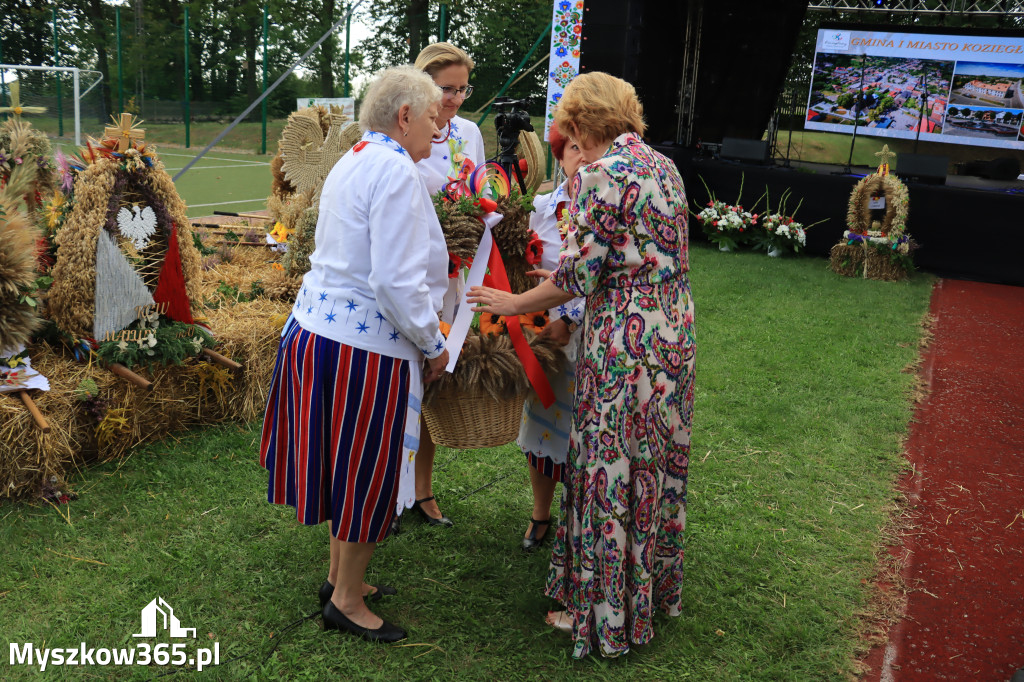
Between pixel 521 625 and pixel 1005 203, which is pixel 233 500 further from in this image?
pixel 1005 203

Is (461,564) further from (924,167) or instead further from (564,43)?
(924,167)

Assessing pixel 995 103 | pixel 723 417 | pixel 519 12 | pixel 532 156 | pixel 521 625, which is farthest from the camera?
pixel 519 12

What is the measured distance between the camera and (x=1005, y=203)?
851 centimetres

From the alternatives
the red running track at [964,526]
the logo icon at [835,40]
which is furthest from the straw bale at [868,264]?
the logo icon at [835,40]

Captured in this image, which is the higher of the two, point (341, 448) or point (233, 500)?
point (341, 448)

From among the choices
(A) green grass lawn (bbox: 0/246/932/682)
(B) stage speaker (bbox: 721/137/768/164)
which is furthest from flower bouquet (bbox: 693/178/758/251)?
(A) green grass lawn (bbox: 0/246/932/682)

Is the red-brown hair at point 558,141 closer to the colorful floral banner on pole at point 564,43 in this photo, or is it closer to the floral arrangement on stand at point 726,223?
the colorful floral banner on pole at point 564,43

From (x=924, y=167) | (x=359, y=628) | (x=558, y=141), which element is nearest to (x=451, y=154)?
(x=558, y=141)

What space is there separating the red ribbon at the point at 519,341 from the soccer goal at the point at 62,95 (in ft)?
42.3

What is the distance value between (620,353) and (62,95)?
18.1 meters

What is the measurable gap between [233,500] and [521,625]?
1.46 metres

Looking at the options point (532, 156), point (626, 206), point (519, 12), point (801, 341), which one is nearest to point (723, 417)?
point (801, 341)

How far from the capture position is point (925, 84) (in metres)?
10.9

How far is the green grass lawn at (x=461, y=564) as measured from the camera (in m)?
2.56
